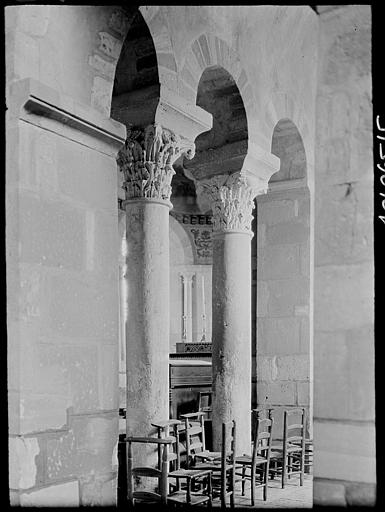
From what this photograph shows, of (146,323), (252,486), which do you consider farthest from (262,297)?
(146,323)

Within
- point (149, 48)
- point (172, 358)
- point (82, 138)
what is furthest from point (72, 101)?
point (172, 358)

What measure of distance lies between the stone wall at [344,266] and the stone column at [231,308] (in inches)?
162

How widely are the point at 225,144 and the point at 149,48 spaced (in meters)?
1.53

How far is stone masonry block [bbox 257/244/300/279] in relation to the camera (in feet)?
24.1

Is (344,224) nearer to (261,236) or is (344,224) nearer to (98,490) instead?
(98,490)

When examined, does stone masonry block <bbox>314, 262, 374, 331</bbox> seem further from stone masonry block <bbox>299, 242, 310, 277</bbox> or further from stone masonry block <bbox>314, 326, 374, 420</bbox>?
stone masonry block <bbox>299, 242, 310, 277</bbox>

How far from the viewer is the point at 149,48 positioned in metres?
4.73

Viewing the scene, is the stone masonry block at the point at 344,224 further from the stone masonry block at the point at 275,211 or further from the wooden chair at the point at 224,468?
the stone masonry block at the point at 275,211

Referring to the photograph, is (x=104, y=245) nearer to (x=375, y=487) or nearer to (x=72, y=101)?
(x=72, y=101)

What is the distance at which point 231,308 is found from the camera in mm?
5969

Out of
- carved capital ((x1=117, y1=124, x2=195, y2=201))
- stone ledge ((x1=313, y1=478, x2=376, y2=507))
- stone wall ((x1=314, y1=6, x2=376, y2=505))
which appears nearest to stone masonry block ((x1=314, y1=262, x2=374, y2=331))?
stone wall ((x1=314, y1=6, x2=376, y2=505))

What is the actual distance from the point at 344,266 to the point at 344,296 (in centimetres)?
8

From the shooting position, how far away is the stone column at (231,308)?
19.5ft

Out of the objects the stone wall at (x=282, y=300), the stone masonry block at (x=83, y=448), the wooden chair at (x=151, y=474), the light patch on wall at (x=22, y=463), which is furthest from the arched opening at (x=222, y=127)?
the light patch on wall at (x=22, y=463)
